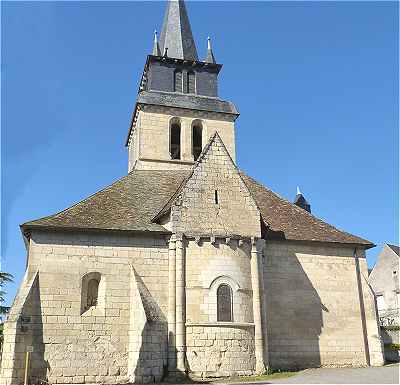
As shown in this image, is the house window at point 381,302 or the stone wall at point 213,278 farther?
the house window at point 381,302

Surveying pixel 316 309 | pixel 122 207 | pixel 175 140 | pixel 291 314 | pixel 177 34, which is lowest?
pixel 291 314

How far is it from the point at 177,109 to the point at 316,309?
41.5ft

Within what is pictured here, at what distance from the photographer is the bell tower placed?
82.2 ft

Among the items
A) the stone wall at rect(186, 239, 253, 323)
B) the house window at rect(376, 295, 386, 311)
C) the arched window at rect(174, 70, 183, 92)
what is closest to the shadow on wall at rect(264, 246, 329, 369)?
the stone wall at rect(186, 239, 253, 323)

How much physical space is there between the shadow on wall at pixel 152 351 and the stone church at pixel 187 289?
0.03m

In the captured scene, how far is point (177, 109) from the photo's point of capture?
25.8 meters

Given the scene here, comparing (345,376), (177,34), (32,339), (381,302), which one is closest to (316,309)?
(345,376)

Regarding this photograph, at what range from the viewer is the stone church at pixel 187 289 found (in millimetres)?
15570

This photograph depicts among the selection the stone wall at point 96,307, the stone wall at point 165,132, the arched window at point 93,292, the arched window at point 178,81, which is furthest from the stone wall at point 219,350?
the arched window at point 178,81

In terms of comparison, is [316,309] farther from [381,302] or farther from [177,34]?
[381,302]

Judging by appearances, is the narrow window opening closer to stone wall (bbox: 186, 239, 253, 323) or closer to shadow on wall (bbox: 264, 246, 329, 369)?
shadow on wall (bbox: 264, 246, 329, 369)

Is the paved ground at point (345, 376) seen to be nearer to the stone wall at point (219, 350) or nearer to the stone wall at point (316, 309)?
the stone wall at point (316, 309)

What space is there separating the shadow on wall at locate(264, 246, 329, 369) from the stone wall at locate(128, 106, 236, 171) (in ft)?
26.8

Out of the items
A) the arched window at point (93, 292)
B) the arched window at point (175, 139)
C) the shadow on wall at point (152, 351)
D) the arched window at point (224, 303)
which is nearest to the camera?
the shadow on wall at point (152, 351)
